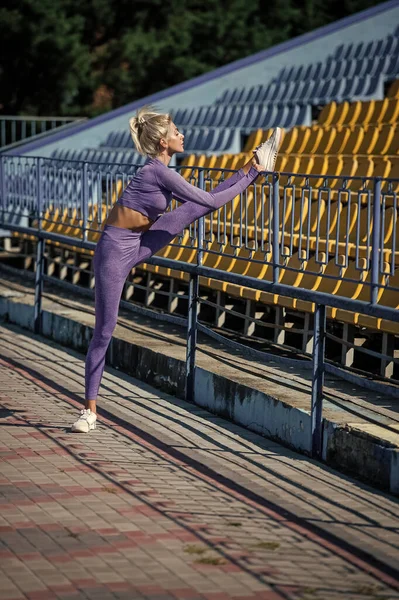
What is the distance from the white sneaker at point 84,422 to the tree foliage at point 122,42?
2748 centimetres

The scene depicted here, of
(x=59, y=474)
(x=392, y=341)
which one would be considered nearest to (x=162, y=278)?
(x=392, y=341)

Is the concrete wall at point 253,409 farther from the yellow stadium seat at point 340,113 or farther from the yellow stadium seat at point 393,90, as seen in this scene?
the yellow stadium seat at point 393,90

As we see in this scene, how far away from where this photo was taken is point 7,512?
601 cm

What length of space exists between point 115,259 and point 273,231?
4.40ft

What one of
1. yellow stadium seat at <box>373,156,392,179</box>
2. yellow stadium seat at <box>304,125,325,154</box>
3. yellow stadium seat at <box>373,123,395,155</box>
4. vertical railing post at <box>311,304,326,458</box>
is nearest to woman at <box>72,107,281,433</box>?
vertical railing post at <box>311,304,326,458</box>

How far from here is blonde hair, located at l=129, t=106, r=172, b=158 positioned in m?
7.44

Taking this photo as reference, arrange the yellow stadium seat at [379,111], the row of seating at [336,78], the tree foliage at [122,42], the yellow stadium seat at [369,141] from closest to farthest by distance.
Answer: the yellow stadium seat at [369,141] < the yellow stadium seat at [379,111] < the row of seating at [336,78] < the tree foliage at [122,42]

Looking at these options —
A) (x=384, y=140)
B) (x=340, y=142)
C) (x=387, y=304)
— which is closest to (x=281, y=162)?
(x=340, y=142)

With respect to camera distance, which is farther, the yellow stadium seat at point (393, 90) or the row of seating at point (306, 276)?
the yellow stadium seat at point (393, 90)

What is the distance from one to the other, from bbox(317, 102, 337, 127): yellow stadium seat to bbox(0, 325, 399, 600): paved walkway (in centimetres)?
924

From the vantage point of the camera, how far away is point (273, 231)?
8.37m

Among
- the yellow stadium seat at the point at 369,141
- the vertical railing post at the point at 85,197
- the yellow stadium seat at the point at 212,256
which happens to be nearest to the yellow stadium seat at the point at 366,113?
the yellow stadium seat at the point at 369,141

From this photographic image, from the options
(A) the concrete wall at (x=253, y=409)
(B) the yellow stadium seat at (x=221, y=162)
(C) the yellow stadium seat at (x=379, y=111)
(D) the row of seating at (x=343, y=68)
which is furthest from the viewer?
(D) the row of seating at (x=343, y=68)

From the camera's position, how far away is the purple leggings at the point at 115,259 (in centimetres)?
754
